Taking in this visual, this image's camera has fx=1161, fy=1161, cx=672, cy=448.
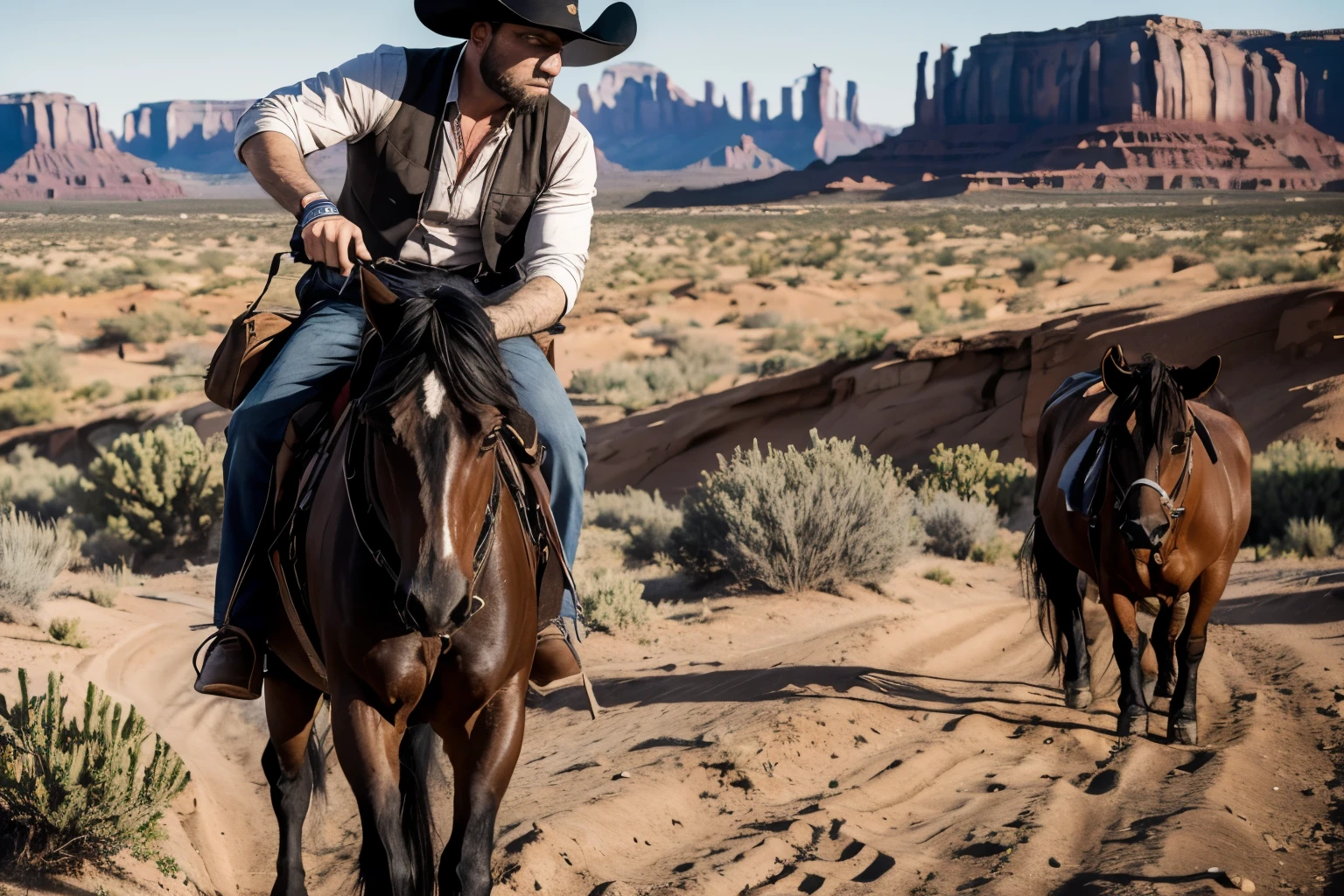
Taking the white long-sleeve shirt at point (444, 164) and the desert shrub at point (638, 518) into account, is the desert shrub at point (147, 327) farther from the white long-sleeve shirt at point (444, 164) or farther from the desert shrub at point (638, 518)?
the white long-sleeve shirt at point (444, 164)

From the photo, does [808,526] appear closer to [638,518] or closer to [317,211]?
[638,518]

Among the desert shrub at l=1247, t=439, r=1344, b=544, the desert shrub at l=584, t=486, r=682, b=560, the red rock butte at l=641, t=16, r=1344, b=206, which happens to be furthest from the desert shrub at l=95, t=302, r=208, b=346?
the red rock butte at l=641, t=16, r=1344, b=206

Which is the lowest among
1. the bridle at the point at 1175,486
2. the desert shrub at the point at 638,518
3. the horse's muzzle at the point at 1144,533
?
the desert shrub at the point at 638,518

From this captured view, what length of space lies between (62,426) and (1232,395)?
60.4ft

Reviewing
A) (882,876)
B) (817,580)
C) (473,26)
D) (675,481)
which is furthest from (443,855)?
(675,481)

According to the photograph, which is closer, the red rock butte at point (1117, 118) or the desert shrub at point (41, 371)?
the desert shrub at point (41, 371)

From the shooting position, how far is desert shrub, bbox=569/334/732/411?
21.2 m

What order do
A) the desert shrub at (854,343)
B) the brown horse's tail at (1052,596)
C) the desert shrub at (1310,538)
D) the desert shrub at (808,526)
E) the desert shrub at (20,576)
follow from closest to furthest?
the brown horse's tail at (1052,596), the desert shrub at (20,576), the desert shrub at (808,526), the desert shrub at (1310,538), the desert shrub at (854,343)

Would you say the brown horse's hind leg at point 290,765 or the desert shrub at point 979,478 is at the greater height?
the brown horse's hind leg at point 290,765

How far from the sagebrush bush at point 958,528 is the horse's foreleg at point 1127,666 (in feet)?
19.8

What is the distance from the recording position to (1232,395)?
14672mm

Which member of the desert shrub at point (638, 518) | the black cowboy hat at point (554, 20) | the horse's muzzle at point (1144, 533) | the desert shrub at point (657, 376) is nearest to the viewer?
the black cowboy hat at point (554, 20)

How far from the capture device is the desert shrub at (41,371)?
22812 mm

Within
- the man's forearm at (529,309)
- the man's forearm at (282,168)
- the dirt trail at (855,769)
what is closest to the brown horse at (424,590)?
the man's forearm at (529,309)
